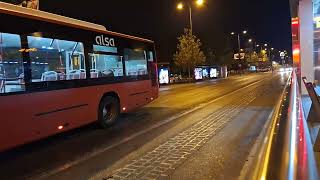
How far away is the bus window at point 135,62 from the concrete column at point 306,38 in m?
9.56

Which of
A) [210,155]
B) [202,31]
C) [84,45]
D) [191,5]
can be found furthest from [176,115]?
[202,31]

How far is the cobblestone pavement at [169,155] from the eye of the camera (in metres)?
6.59

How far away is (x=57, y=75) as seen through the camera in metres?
9.23

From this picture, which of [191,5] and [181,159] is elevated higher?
[191,5]

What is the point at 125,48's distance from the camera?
12758 mm

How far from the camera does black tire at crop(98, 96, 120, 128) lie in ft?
37.0

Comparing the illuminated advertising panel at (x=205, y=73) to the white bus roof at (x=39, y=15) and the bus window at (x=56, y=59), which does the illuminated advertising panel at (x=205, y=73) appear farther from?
the bus window at (x=56, y=59)

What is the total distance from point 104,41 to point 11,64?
4073 millimetres

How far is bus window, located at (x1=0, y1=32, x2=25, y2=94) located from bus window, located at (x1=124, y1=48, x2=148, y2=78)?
496cm

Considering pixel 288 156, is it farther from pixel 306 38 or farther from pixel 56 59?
pixel 306 38

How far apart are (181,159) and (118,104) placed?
511 cm

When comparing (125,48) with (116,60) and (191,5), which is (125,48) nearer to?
(116,60)

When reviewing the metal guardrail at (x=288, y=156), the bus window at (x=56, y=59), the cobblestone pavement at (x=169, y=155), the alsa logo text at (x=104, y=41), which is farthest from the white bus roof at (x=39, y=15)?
the metal guardrail at (x=288, y=156)

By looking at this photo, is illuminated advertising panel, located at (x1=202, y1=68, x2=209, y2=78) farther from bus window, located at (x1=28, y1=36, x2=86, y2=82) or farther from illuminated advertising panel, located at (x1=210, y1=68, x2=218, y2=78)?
bus window, located at (x1=28, y1=36, x2=86, y2=82)
